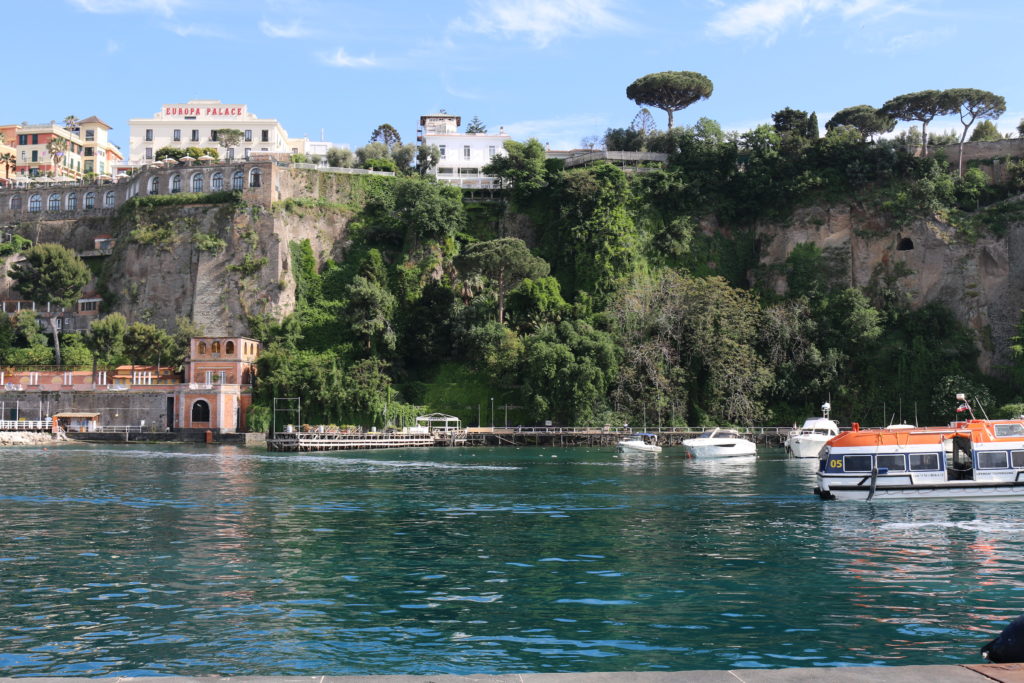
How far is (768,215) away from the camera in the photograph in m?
102

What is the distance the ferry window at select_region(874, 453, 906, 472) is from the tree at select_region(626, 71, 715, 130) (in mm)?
81709

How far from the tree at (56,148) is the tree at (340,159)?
44.5 m

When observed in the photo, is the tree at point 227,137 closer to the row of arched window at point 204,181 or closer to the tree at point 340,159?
the tree at point 340,159

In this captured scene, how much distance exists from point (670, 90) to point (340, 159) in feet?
139

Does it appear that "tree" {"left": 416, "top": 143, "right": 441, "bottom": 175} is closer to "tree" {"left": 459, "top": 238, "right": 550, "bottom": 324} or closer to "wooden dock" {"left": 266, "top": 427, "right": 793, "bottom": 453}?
"tree" {"left": 459, "top": 238, "right": 550, "bottom": 324}

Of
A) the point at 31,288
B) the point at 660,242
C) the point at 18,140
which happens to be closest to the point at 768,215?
the point at 660,242

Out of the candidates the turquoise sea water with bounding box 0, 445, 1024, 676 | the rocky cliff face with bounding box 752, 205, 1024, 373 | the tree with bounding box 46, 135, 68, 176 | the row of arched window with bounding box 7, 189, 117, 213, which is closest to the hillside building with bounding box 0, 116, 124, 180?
the tree with bounding box 46, 135, 68, 176

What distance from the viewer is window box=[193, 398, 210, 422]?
295 ft

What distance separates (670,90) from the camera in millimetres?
113625

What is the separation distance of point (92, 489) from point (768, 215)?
79012 millimetres

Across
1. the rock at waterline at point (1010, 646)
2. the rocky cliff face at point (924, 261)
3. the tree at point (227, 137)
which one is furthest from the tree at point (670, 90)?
the rock at waterline at point (1010, 646)

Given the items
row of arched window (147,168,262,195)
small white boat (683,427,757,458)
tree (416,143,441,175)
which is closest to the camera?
small white boat (683,427,757,458)

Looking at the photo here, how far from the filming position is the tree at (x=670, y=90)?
112000mm

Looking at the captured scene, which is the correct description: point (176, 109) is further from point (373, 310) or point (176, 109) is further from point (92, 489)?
point (92, 489)
